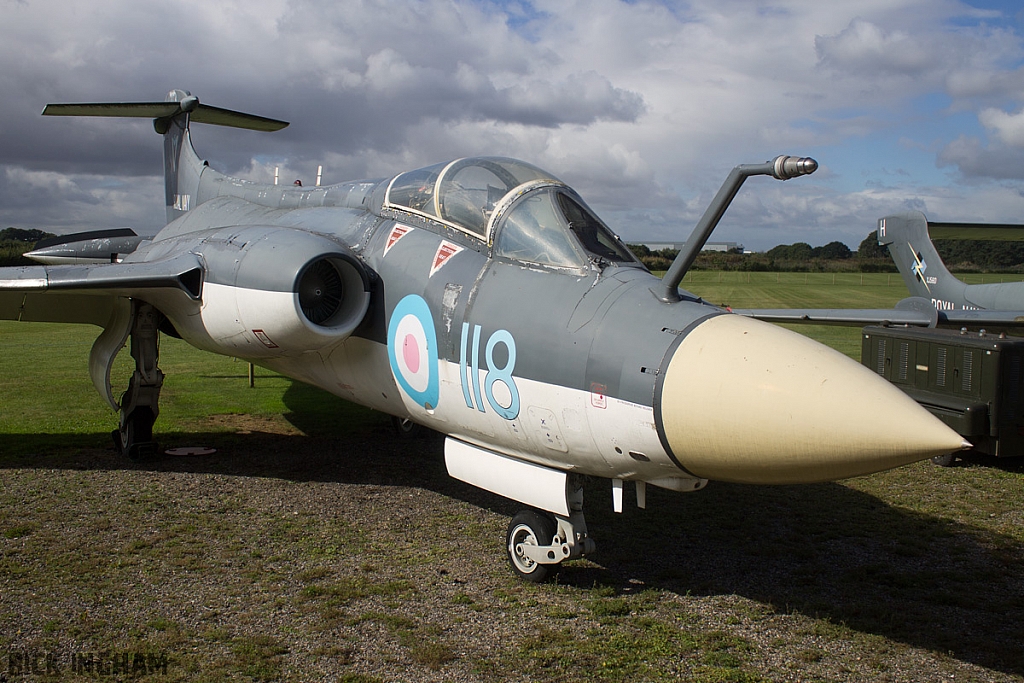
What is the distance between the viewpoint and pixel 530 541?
5.14 meters

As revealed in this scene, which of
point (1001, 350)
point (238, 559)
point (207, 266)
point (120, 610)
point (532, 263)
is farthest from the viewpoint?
point (1001, 350)

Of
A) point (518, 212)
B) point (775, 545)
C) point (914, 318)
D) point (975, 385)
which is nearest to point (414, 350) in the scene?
point (518, 212)

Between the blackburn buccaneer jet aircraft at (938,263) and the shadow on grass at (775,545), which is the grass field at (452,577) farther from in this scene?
the blackburn buccaneer jet aircraft at (938,263)

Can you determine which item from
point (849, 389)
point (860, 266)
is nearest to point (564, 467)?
point (849, 389)

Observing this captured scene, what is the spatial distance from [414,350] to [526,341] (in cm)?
116

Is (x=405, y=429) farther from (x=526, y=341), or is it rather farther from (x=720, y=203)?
(x=720, y=203)

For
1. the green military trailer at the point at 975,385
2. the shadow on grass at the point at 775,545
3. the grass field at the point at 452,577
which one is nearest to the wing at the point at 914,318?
the green military trailer at the point at 975,385

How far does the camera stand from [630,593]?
5023 millimetres

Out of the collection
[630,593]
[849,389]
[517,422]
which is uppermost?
[849,389]

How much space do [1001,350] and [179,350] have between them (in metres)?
17.1

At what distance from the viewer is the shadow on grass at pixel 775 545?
4.83 m

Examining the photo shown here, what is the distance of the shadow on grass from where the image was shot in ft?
15.8

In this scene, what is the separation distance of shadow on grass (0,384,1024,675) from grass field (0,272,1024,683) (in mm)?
26

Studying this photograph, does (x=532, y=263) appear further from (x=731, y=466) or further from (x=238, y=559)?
(x=238, y=559)
